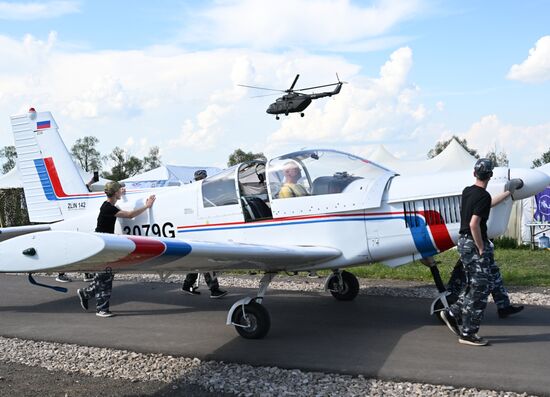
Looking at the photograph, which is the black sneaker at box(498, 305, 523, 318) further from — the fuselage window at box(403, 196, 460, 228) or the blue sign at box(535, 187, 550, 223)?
the blue sign at box(535, 187, 550, 223)

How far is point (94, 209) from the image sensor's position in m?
8.90

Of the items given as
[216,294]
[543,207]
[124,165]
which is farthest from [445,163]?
[124,165]

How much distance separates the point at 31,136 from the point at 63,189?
45.7 inches

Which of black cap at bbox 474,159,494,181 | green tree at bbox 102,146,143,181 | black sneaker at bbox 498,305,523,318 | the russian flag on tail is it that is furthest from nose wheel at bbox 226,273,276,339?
green tree at bbox 102,146,143,181

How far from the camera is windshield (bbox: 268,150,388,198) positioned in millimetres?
6477

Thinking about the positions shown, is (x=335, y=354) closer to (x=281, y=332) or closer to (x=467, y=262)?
(x=281, y=332)

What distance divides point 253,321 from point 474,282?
2379 millimetres

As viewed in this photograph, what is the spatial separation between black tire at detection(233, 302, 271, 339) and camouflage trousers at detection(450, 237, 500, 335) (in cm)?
208

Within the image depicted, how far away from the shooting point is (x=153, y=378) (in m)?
4.77

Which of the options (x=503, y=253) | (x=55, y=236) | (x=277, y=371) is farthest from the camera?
(x=503, y=253)

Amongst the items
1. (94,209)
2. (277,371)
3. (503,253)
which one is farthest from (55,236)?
(503,253)

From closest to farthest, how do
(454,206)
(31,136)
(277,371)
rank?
(277,371) → (454,206) → (31,136)

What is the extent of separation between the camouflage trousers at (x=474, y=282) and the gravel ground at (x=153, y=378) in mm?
1172

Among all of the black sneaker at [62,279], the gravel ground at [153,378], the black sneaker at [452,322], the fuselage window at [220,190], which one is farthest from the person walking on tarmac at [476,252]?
the black sneaker at [62,279]
